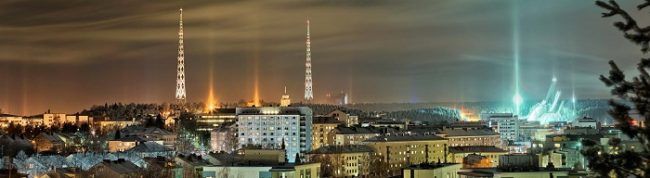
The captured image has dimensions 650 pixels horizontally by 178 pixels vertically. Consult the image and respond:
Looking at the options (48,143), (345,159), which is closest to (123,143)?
(48,143)

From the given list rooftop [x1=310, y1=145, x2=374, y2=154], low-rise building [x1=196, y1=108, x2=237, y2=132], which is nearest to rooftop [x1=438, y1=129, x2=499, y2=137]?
low-rise building [x1=196, y1=108, x2=237, y2=132]

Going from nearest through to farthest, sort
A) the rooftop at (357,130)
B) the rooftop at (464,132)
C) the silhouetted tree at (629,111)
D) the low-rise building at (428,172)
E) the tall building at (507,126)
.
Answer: the silhouetted tree at (629,111)
the low-rise building at (428,172)
the rooftop at (357,130)
the rooftop at (464,132)
the tall building at (507,126)

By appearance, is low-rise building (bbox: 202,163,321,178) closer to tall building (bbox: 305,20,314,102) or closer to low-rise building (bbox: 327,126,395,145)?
low-rise building (bbox: 327,126,395,145)

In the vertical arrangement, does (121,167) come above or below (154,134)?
below

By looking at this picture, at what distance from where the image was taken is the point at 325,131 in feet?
175

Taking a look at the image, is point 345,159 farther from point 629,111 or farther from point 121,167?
point 629,111

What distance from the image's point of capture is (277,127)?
47219 mm

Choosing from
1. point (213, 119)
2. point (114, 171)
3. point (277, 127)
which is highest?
point (213, 119)

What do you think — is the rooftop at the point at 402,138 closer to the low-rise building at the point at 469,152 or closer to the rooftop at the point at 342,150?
the low-rise building at the point at 469,152

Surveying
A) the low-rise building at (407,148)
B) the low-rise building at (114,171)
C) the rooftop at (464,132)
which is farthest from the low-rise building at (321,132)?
the low-rise building at (114,171)

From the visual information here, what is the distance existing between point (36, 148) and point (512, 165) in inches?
1438

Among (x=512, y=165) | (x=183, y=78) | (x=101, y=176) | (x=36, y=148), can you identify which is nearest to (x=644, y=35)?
(x=512, y=165)

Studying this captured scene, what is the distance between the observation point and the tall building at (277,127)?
4641cm

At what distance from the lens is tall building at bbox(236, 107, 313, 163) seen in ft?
152
